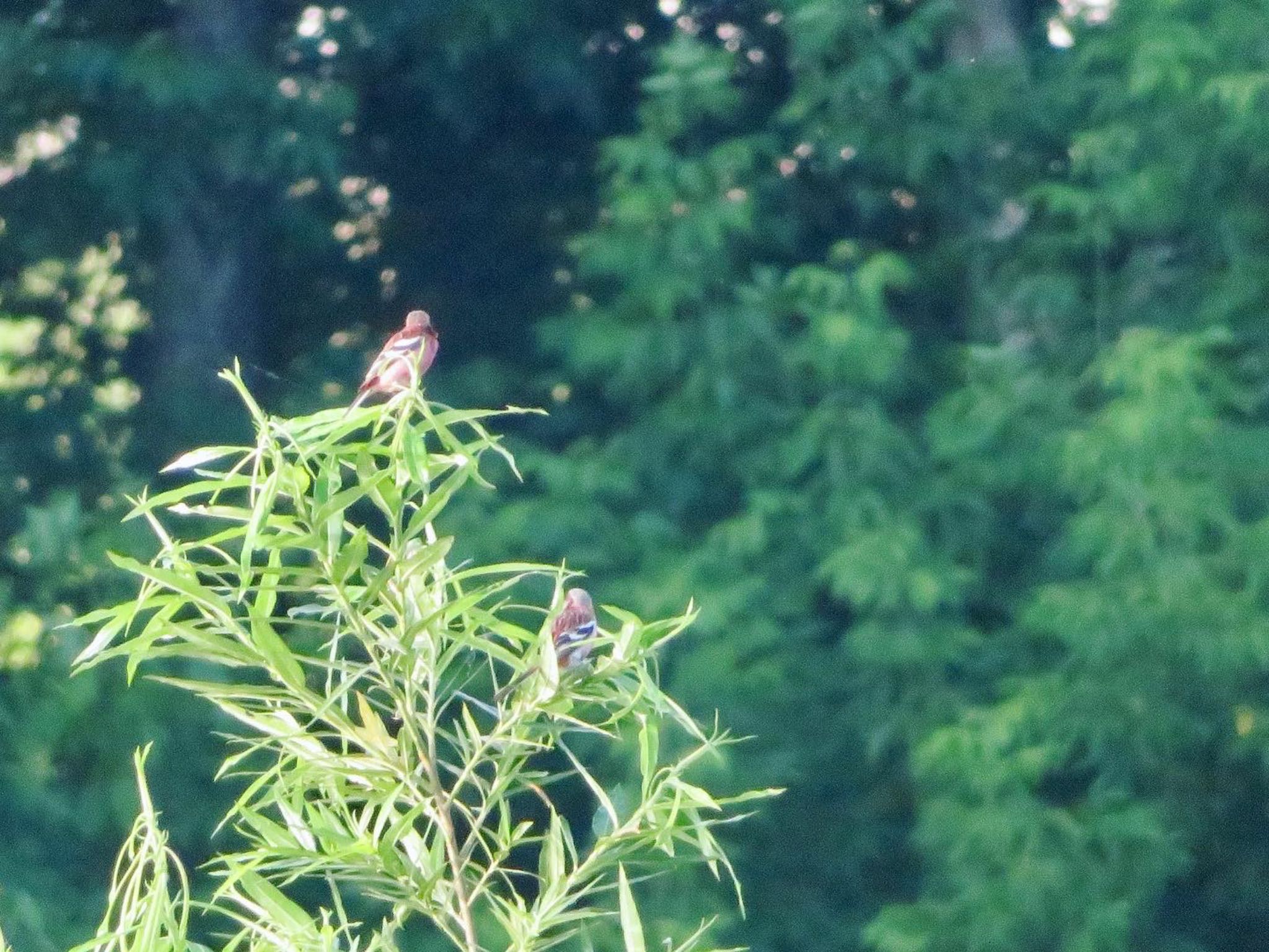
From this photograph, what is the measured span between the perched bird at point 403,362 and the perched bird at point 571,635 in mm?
257

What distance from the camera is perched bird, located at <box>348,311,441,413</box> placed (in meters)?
1.90

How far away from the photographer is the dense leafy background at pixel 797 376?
Result: 5309mm

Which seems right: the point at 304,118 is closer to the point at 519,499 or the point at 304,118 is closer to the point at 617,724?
the point at 519,499

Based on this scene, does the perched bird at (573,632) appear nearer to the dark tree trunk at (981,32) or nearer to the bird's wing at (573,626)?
the bird's wing at (573,626)

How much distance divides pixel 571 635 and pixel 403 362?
1.09 feet

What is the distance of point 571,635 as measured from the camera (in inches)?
82.7

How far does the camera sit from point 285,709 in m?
1.92

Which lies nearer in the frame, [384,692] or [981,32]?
[384,692]

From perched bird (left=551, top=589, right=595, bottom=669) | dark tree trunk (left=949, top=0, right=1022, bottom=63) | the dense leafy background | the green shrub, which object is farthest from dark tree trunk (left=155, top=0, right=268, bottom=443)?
the green shrub

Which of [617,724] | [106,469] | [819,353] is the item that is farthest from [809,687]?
[617,724]

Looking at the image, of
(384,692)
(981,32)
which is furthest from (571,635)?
(981,32)

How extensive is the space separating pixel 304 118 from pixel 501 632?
439 cm

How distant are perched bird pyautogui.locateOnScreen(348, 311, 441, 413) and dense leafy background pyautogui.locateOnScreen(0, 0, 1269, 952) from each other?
2121 mm

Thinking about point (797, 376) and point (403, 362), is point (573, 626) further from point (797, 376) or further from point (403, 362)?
point (797, 376)
